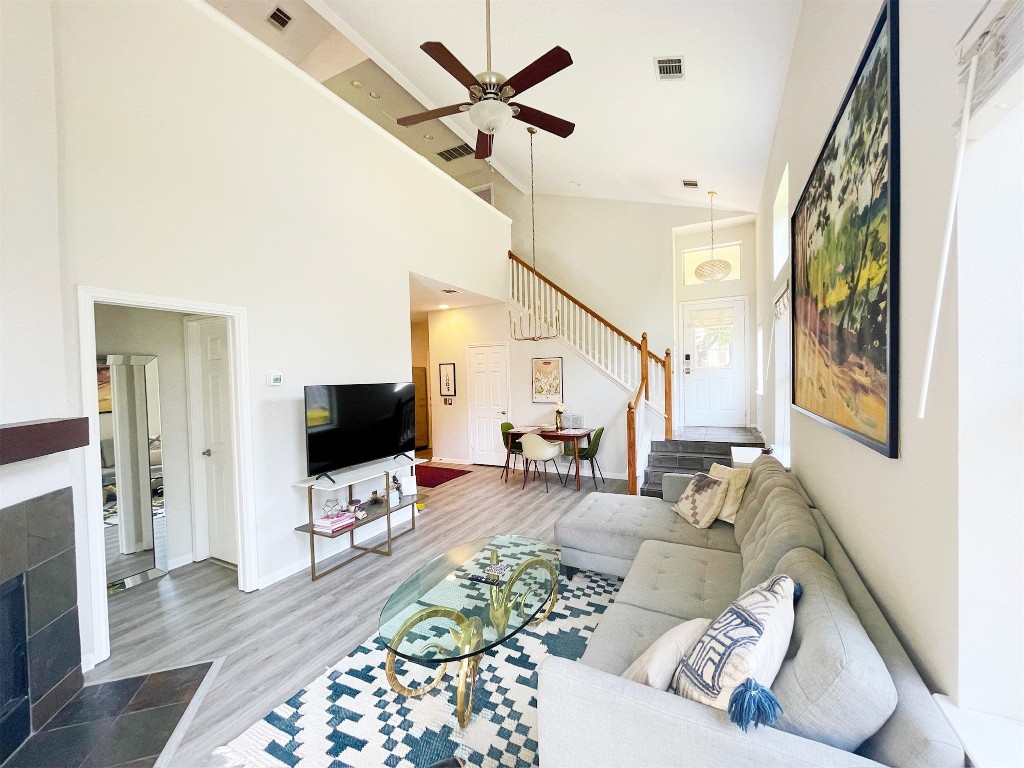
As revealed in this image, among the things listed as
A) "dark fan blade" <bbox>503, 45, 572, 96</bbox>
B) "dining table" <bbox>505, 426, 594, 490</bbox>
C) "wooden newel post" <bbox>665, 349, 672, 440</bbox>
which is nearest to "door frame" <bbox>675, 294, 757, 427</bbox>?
"wooden newel post" <bbox>665, 349, 672, 440</bbox>

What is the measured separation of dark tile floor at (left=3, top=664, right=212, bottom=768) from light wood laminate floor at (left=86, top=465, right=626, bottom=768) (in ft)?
0.33

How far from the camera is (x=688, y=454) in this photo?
5.04 metres

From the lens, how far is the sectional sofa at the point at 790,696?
0.97m

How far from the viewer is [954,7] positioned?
957 mm

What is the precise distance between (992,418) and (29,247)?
3.60m

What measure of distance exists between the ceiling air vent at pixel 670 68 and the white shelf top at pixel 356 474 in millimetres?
3929

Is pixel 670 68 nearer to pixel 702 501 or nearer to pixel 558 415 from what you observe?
pixel 702 501

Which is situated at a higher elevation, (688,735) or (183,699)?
(688,735)

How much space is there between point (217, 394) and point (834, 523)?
423 cm

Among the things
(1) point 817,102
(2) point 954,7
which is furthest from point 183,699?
(1) point 817,102

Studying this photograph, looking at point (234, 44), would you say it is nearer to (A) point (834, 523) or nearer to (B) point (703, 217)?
(A) point (834, 523)

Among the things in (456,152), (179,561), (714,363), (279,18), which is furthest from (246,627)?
(456,152)

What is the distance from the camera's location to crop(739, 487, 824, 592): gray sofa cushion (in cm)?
175

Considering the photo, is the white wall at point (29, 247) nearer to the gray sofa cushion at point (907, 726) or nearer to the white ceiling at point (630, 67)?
the white ceiling at point (630, 67)
